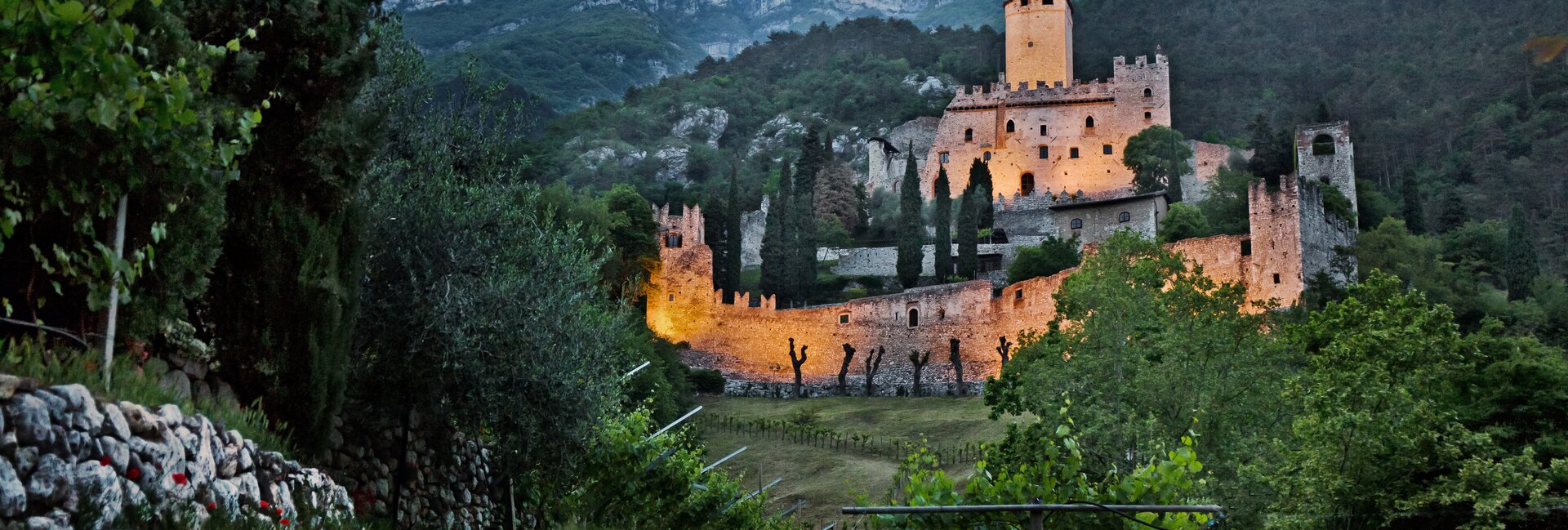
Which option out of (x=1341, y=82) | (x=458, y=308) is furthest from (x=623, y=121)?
(x=458, y=308)

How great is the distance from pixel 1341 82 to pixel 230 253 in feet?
332

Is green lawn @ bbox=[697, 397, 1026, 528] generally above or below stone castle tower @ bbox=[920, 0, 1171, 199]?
below

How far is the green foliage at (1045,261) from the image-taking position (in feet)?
189

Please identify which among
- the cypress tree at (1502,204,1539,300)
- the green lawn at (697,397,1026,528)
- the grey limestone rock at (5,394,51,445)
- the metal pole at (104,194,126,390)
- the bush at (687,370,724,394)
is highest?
the cypress tree at (1502,204,1539,300)

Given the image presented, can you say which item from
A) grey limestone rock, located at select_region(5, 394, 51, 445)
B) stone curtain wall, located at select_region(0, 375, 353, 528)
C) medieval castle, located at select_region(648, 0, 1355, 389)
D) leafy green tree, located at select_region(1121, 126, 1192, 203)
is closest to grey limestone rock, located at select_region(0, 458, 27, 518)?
stone curtain wall, located at select_region(0, 375, 353, 528)

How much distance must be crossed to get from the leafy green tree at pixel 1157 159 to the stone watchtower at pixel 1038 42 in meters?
9.02

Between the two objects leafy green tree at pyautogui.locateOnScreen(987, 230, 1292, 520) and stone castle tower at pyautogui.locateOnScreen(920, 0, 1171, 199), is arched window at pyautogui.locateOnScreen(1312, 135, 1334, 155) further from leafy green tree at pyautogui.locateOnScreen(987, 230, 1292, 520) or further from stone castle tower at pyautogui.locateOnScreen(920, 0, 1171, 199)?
Answer: leafy green tree at pyautogui.locateOnScreen(987, 230, 1292, 520)

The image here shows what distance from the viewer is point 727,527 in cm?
1980

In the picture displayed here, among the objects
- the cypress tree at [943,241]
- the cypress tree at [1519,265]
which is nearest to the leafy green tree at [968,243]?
the cypress tree at [943,241]

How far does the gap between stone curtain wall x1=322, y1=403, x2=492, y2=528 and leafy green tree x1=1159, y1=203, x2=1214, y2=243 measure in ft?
144

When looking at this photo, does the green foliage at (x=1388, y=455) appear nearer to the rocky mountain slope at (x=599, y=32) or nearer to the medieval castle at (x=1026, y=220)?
the medieval castle at (x=1026, y=220)

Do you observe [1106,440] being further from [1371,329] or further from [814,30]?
[814,30]

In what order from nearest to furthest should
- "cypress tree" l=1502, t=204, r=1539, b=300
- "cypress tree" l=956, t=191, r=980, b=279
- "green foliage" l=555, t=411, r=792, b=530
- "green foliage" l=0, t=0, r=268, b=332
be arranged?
1. "green foliage" l=0, t=0, r=268, b=332
2. "green foliage" l=555, t=411, r=792, b=530
3. "cypress tree" l=1502, t=204, r=1539, b=300
4. "cypress tree" l=956, t=191, r=980, b=279

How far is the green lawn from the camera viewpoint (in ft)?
112
